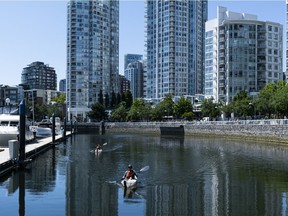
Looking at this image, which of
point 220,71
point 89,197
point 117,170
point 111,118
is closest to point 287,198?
point 89,197

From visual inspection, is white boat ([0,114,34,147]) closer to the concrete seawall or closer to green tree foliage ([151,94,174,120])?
the concrete seawall

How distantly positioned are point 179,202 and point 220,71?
486ft

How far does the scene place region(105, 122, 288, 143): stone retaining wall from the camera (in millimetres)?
80625

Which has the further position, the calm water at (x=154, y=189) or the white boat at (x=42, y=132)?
the white boat at (x=42, y=132)

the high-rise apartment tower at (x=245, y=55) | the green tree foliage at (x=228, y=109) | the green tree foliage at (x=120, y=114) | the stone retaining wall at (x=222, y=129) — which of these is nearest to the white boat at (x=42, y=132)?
the stone retaining wall at (x=222, y=129)

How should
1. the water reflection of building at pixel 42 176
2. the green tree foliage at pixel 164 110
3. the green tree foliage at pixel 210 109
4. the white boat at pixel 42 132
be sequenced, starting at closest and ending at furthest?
the water reflection of building at pixel 42 176, the white boat at pixel 42 132, the green tree foliage at pixel 210 109, the green tree foliage at pixel 164 110

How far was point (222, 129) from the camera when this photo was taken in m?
110

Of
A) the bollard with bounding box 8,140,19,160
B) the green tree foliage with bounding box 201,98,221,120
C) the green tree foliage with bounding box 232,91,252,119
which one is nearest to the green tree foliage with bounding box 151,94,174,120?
the green tree foliage with bounding box 201,98,221,120

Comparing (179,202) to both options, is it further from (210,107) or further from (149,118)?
(149,118)

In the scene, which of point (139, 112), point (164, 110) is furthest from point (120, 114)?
point (164, 110)

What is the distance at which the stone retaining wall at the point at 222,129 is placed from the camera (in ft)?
265

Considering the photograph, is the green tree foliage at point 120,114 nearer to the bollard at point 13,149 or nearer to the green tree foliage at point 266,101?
the green tree foliage at point 266,101

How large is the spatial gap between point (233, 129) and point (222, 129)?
6.48 metres

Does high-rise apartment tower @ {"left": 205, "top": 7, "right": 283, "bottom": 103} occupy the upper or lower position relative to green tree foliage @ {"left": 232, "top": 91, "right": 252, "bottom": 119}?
upper
